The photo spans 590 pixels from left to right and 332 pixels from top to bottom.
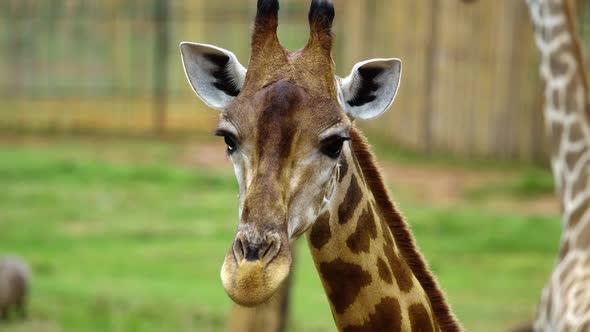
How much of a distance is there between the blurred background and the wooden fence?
0.03m

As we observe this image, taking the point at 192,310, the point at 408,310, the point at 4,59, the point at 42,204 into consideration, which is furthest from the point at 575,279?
the point at 4,59

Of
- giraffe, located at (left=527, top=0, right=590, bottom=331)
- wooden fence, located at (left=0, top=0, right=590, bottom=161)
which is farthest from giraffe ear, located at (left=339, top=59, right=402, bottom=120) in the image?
wooden fence, located at (left=0, top=0, right=590, bottom=161)

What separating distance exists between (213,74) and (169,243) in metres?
9.49

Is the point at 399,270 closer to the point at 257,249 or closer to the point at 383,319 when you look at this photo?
the point at 383,319

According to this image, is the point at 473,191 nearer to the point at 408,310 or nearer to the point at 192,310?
the point at 192,310

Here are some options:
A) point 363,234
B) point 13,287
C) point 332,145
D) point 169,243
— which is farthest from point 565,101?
point 169,243

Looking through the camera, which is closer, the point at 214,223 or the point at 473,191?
the point at 214,223

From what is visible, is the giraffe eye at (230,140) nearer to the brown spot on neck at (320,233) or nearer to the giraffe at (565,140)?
the brown spot on neck at (320,233)

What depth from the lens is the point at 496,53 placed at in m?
17.9

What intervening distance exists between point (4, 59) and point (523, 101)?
8750mm

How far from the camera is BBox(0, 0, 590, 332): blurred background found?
38.1 ft

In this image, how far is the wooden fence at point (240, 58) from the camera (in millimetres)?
17938

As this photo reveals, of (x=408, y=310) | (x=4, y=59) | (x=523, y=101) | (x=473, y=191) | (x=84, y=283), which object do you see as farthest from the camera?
(x=4, y=59)

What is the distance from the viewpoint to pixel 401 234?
437cm
